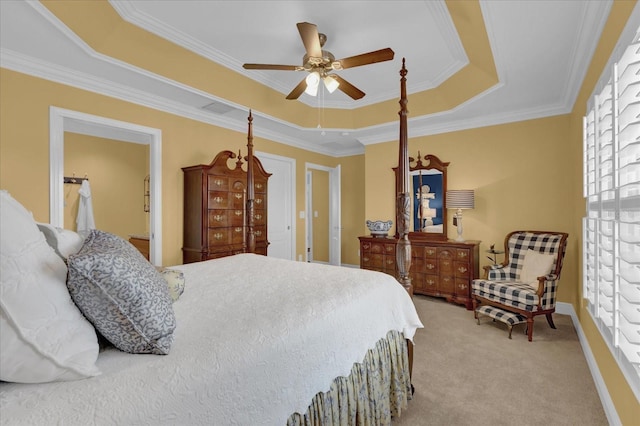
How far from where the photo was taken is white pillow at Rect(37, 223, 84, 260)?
1.06m

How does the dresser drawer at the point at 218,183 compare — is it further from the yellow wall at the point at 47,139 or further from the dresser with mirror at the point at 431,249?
the dresser with mirror at the point at 431,249

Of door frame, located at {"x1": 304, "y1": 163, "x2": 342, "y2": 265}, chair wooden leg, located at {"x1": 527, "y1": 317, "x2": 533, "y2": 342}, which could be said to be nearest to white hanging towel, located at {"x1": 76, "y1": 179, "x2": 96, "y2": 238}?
door frame, located at {"x1": 304, "y1": 163, "x2": 342, "y2": 265}

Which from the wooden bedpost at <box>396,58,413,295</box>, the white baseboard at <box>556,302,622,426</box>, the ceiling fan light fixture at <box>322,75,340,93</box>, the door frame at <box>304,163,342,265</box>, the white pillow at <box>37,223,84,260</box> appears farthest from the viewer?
the door frame at <box>304,163,342,265</box>

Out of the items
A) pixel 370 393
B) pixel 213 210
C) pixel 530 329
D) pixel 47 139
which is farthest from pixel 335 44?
pixel 530 329

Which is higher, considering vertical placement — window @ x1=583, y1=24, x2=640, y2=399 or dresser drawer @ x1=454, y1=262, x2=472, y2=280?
window @ x1=583, y1=24, x2=640, y2=399

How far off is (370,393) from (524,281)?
274 cm

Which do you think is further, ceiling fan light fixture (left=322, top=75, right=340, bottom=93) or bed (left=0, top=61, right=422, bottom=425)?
ceiling fan light fixture (left=322, top=75, right=340, bottom=93)

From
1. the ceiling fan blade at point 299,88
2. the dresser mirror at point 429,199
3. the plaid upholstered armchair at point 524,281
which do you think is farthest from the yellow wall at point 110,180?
the plaid upholstered armchair at point 524,281

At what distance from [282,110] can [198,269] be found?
9.59 ft

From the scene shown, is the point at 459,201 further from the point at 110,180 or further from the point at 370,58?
the point at 110,180

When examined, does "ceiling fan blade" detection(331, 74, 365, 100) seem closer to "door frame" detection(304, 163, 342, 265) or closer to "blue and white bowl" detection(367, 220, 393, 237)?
"blue and white bowl" detection(367, 220, 393, 237)

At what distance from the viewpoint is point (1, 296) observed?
722 mm

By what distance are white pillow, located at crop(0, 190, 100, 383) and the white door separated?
163 inches

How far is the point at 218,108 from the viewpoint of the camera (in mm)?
3955
